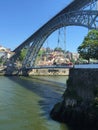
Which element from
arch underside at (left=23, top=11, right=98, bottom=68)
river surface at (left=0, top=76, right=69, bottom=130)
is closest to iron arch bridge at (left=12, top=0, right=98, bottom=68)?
arch underside at (left=23, top=11, right=98, bottom=68)

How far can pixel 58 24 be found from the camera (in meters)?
81.6

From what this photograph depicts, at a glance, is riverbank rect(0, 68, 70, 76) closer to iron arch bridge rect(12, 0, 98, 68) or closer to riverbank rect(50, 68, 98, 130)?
iron arch bridge rect(12, 0, 98, 68)

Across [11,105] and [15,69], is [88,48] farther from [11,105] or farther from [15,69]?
[15,69]

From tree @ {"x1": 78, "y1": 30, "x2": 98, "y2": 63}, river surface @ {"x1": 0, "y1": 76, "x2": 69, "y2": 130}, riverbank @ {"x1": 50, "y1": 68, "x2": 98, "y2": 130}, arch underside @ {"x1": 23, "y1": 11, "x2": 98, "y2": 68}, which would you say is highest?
arch underside @ {"x1": 23, "y1": 11, "x2": 98, "y2": 68}

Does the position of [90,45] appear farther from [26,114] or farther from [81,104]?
[81,104]

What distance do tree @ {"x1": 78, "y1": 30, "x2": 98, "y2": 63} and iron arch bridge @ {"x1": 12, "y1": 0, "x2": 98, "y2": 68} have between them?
6625 millimetres

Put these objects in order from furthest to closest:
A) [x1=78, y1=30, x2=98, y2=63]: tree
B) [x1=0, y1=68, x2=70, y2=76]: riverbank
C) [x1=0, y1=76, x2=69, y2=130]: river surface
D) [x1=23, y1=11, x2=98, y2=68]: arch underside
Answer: [x1=0, y1=68, x2=70, y2=76]: riverbank → [x1=23, y1=11, x2=98, y2=68]: arch underside → [x1=78, y1=30, x2=98, y2=63]: tree → [x1=0, y1=76, x2=69, y2=130]: river surface

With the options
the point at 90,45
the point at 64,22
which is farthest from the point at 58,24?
the point at 90,45

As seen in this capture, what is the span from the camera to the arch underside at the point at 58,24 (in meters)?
62.8

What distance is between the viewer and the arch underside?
2472 inches

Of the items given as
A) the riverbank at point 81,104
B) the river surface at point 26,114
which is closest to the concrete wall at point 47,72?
the river surface at point 26,114

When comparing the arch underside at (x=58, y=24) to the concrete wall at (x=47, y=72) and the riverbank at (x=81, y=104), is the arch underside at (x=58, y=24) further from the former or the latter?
the riverbank at (x=81, y=104)

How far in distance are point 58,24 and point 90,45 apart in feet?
96.6

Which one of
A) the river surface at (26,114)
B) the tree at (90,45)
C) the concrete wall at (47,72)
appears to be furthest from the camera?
the concrete wall at (47,72)
